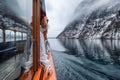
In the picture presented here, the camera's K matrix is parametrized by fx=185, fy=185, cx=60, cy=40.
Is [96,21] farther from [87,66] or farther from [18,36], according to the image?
[18,36]

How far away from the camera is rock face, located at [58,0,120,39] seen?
79.1 meters

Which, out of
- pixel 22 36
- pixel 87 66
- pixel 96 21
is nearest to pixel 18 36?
pixel 22 36

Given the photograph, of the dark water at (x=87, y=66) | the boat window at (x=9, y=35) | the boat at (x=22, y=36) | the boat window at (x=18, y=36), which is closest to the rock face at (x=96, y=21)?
the dark water at (x=87, y=66)

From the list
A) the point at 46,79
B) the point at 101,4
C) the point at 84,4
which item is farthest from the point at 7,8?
the point at 84,4

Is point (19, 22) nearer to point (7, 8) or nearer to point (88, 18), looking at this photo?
point (7, 8)

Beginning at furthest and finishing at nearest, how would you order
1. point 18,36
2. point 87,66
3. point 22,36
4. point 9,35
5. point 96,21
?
point 96,21 → point 87,66 → point 22,36 → point 18,36 → point 9,35

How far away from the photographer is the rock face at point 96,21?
7914 centimetres

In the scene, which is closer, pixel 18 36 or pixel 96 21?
pixel 18 36

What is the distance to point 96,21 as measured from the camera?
9300 centimetres

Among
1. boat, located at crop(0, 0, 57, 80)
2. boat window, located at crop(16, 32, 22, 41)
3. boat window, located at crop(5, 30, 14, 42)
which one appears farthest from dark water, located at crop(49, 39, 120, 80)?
boat window, located at crop(5, 30, 14, 42)

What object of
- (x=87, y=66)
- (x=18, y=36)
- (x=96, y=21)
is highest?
(x=96, y=21)

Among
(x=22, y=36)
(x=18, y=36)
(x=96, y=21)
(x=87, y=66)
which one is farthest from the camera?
(x=96, y=21)

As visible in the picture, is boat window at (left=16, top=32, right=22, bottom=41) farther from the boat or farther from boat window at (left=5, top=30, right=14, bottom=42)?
Result: boat window at (left=5, top=30, right=14, bottom=42)

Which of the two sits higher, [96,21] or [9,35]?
[96,21]
